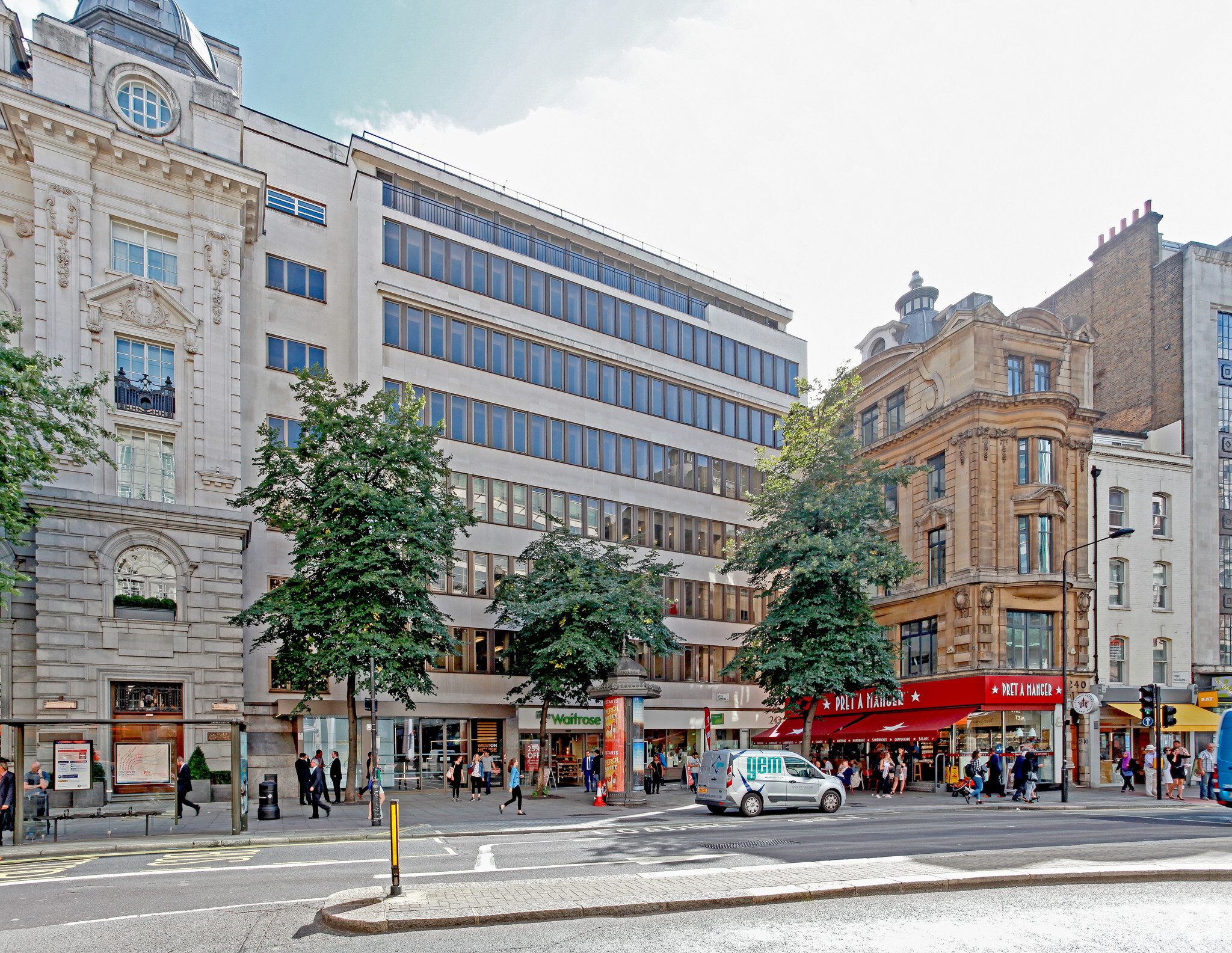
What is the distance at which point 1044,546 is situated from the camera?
39.7m

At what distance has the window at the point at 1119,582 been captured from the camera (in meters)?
41.8

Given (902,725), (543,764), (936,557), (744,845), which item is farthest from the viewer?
(936,557)

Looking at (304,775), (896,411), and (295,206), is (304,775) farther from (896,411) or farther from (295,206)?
(896,411)

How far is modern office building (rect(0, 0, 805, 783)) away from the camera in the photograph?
2927cm

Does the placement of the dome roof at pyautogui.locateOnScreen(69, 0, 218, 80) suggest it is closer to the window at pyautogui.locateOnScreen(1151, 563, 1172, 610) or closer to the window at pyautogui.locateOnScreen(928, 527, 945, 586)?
the window at pyautogui.locateOnScreen(928, 527, 945, 586)

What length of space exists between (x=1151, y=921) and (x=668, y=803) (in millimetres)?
20506

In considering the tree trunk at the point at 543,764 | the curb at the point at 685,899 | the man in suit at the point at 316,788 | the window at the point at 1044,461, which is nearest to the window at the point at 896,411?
the window at the point at 1044,461

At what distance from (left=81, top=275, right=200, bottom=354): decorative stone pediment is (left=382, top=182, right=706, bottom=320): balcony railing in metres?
11.2

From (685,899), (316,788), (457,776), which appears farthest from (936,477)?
(685,899)

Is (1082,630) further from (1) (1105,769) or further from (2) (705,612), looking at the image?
(2) (705,612)

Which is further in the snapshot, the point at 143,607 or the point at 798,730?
the point at 798,730

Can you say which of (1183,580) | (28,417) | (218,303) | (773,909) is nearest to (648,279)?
(218,303)

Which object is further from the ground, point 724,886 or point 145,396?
point 145,396

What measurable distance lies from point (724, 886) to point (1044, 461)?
33321 millimetres
